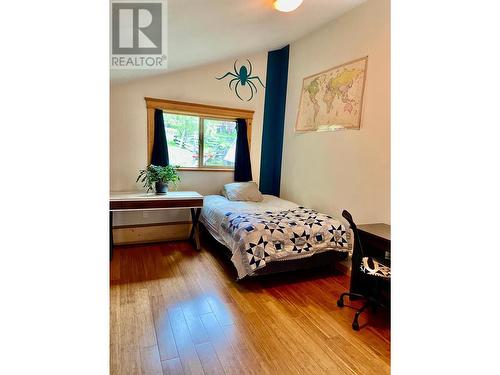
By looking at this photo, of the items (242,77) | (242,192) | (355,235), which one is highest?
(242,77)

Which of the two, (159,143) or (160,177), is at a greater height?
(159,143)

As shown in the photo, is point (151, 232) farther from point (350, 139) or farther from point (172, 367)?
point (350, 139)

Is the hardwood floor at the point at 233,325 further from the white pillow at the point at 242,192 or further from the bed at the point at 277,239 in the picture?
the white pillow at the point at 242,192

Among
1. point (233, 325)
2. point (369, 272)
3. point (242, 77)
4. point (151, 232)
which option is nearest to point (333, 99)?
point (242, 77)

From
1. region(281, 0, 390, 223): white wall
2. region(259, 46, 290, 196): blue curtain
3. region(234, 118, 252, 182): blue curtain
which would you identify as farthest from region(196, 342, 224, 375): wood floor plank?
region(259, 46, 290, 196): blue curtain

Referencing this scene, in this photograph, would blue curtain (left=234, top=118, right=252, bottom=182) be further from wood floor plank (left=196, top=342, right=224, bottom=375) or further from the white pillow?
wood floor plank (left=196, top=342, right=224, bottom=375)

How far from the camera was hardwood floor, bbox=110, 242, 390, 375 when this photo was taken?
1649mm

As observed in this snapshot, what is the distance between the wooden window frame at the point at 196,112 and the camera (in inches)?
149

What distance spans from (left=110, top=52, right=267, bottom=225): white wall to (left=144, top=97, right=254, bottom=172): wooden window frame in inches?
2.7

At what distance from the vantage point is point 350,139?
306 centimetres

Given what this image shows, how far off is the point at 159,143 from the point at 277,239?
7.49ft

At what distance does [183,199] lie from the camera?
11.0 feet
